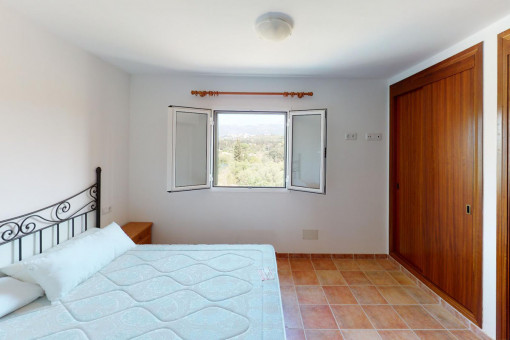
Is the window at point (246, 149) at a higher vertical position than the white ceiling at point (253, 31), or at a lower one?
lower

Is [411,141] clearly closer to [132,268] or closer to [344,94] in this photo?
[344,94]

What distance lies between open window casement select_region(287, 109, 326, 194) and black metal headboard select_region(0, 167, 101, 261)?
7.47 feet

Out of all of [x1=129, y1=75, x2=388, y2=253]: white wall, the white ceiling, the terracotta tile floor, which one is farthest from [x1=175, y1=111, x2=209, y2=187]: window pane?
the terracotta tile floor

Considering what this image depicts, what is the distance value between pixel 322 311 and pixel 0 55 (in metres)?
3.14

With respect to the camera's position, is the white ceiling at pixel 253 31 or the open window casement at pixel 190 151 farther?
the open window casement at pixel 190 151

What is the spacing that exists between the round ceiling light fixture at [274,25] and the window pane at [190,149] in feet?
4.94

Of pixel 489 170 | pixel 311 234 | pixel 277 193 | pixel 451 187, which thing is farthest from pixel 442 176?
pixel 277 193

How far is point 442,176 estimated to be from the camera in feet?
7.43

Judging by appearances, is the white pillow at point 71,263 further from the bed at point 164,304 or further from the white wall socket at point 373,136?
the white wall socket at point 373,136

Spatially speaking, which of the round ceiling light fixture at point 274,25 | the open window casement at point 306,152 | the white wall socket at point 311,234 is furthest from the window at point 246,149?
the round ceiling light fixture at point 274,25

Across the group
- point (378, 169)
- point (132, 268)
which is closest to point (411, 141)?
point (378, 169)

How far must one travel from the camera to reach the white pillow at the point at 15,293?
129 cm

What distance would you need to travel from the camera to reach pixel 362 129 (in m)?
3.10

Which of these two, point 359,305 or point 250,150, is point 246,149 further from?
point 359,305
